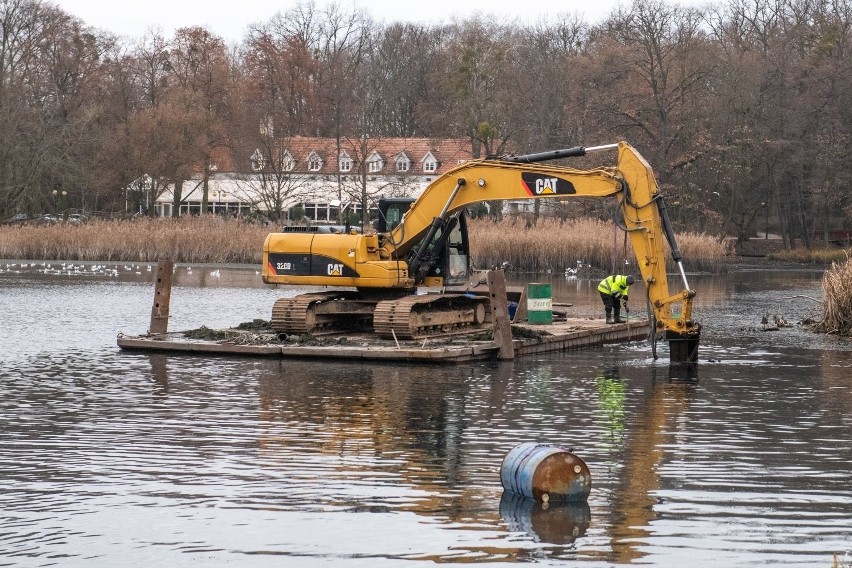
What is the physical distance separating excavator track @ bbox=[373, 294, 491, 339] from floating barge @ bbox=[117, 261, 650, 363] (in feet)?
0.77

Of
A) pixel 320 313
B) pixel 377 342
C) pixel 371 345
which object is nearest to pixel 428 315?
pixel 377 342

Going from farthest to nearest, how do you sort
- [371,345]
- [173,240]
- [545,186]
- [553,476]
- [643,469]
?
[173,240] → [371,345] → [545,186] → [643,469] → [553,476]

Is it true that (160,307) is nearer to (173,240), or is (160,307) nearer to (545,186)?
(545,186)

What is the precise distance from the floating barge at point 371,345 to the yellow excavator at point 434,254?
501 millimetres

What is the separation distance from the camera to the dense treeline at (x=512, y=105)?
69.2 metres

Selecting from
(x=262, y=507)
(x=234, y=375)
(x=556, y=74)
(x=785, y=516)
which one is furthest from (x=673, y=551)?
(x=556, y=74)

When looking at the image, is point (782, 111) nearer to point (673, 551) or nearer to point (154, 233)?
point (154, 233)

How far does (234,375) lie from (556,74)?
200 feet

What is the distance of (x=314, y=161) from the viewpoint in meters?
87.1

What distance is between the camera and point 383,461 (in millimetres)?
12914

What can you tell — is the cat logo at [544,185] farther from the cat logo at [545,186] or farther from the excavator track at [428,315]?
the excavator track at [428,315]

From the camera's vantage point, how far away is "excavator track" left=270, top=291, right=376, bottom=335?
75.7 feet

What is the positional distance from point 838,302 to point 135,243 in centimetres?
3528

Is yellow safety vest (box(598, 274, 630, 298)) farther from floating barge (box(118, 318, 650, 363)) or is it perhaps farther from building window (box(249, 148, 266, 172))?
building window (box(249, 148, 266, 172))
